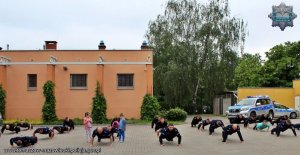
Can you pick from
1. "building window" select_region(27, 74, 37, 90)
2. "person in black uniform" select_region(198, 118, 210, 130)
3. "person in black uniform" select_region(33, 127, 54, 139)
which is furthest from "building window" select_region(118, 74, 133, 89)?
"person in black uniform" select_region(33, 127, 54, 139)

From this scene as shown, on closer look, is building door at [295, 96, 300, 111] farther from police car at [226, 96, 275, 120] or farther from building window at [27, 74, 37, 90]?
building window at [27, 74, 37, 90]

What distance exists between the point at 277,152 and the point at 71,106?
78.0 ft

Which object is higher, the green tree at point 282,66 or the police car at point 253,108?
the green tree at point 282,66

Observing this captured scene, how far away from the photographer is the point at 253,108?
122 ft

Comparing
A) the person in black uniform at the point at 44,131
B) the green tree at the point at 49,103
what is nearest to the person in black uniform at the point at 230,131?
the person in black uniform at the point at 44,131

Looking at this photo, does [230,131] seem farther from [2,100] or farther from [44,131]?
[2,100]

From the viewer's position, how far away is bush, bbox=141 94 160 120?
127 ft

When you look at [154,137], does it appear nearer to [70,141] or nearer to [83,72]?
[70,141]

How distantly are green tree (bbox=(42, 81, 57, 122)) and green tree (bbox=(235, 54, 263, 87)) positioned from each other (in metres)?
37.5

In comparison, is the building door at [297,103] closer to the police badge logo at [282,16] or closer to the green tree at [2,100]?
the green tree at [2,100]

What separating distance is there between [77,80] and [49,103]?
10.8 ft

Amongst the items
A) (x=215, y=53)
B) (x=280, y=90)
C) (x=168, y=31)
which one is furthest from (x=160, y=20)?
(x=280, y=90)

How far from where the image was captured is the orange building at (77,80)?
3981 cm

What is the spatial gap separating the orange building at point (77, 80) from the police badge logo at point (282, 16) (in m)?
26.4
